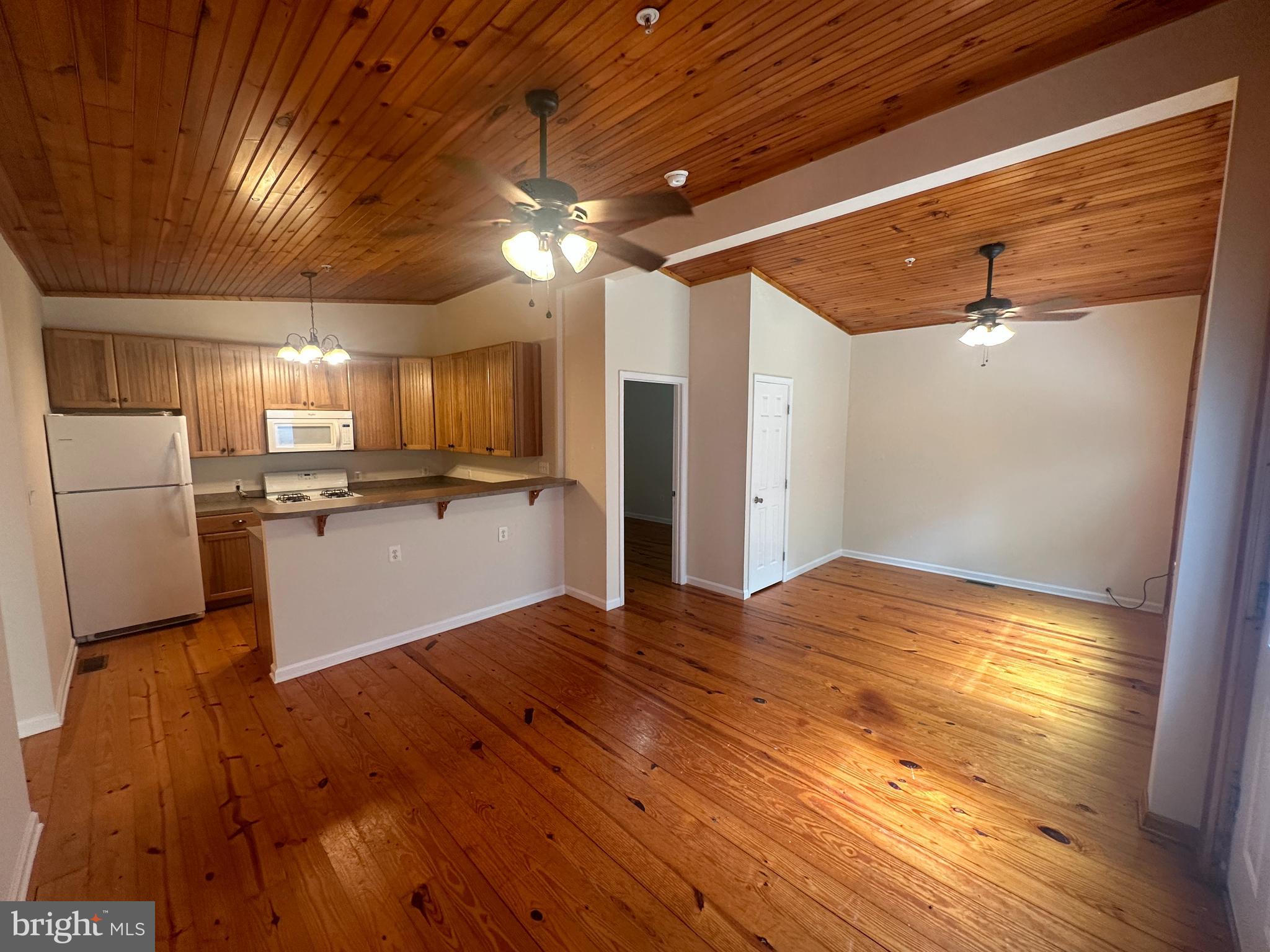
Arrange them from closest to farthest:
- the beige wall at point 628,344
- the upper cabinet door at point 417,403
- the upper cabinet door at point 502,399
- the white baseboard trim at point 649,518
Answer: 1. the beige wall at point 628,344
2. the upper cabinet door at point 502,399
3. the upper cabinet door at point 417,403
4. the white baseboard trim at point 649,518

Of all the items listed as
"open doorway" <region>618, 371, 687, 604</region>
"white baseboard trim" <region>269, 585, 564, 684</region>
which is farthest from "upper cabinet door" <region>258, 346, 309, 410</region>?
"open doorway" <region>618, 371, 687, 604</region>

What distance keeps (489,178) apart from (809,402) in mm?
4366

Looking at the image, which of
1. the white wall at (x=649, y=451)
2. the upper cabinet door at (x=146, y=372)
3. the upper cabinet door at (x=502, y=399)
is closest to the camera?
the upper cabinet door at (x=146, y=372)

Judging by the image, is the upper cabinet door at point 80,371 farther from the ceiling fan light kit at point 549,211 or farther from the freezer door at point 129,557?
the ceiling fan light kit at point 549,211

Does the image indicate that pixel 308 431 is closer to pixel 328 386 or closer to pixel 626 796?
pixel 328 386

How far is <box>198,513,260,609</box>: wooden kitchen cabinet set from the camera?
425 cm

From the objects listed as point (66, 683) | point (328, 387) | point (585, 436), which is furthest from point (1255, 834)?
point (328, 387)

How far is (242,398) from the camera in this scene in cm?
471

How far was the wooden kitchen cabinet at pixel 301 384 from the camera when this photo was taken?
4855 mm

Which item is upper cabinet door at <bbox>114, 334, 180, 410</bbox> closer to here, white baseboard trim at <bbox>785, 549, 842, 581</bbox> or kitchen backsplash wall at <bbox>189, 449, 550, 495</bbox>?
kitchen backsplash wall at <bbox>189, 449, 550, 495</bbox>

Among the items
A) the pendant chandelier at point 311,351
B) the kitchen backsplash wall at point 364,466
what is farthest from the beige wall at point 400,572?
the pendant chandelier at point 311,351

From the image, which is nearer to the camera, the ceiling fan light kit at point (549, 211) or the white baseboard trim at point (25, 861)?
the white baseboard trim at point (25, 861)

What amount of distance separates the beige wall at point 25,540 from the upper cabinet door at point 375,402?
2320mm

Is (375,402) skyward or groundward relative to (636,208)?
groundward
